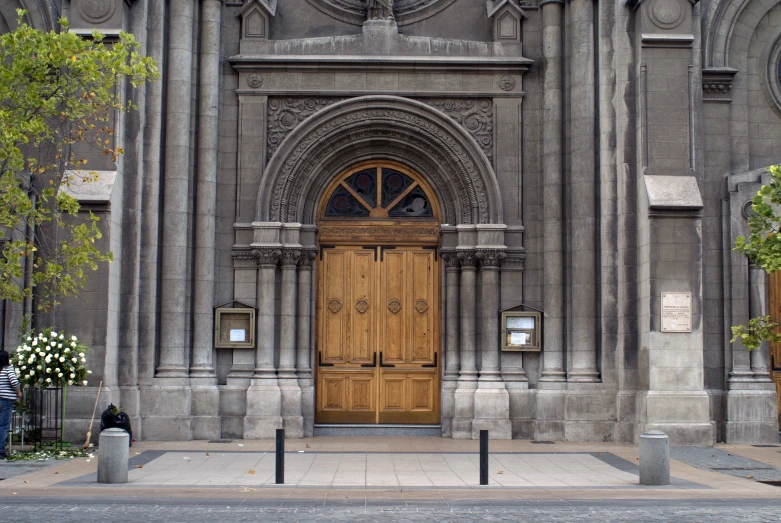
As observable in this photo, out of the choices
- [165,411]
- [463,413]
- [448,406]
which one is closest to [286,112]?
[165,411]

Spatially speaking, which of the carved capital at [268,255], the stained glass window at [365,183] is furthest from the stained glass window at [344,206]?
the carved capital at [268,255]

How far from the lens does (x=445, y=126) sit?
2120 cm

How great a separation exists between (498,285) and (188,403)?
6400 mm

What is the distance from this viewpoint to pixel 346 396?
21297 mm

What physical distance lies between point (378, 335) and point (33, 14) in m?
9.12

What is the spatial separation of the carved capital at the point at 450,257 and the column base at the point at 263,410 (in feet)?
13.7

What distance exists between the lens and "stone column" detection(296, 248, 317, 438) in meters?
20.9

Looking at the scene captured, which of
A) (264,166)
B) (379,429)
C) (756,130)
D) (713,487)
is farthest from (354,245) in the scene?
(713,487)

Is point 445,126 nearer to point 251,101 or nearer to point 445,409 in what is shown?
point 251,101

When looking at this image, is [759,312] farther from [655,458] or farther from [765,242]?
[655,458]

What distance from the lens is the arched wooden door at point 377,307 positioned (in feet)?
70.0

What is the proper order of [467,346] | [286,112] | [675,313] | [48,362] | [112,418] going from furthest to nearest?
[286,112] → [467,346] → [675,313] → [112,418] → [48,362]

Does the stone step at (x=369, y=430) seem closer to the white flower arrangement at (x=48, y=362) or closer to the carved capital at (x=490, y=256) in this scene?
the carved capital at (x=490, y=256)

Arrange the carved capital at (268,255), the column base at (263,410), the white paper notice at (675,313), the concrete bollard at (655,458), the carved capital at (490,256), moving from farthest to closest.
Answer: the carved capital at (490,256) → the carved capital at (268,255) → the column base at (263,410) → the white paper notice at (675,313) → the concrete bollard at (655,458)
